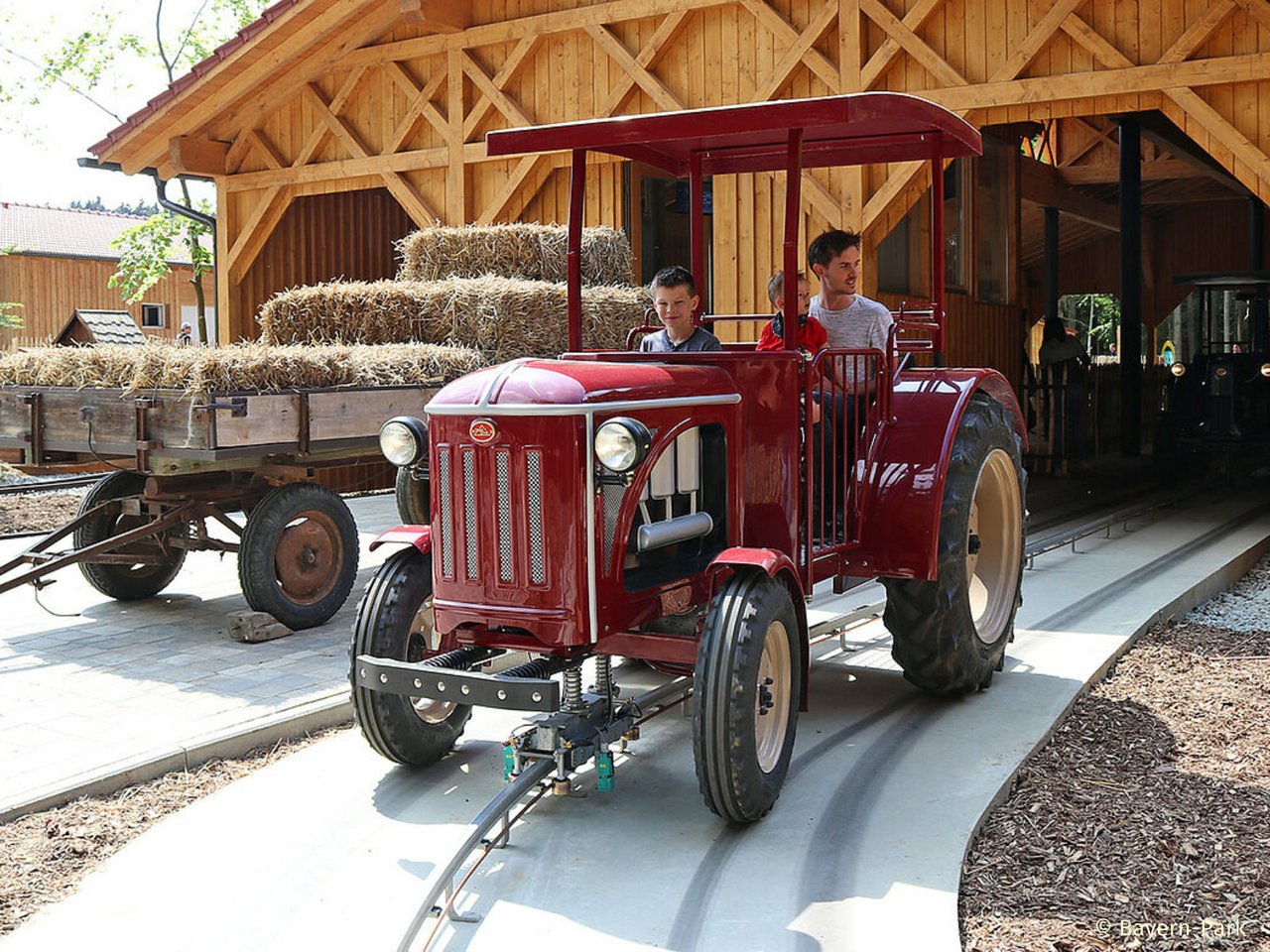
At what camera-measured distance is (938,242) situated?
17.1ft

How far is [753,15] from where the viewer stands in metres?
10.6

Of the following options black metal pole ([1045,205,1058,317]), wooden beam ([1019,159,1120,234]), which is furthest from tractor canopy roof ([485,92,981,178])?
black metal pole ([1045,205,1058,317])

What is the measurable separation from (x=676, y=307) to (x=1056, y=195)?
16274 millimetres

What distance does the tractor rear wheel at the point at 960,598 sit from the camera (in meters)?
4.75

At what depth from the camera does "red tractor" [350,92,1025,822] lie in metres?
3.59

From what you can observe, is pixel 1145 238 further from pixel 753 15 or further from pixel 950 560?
pixel 950 560

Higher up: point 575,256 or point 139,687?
point 575,256

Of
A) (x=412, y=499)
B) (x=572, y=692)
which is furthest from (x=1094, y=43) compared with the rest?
(x=572, y=692)

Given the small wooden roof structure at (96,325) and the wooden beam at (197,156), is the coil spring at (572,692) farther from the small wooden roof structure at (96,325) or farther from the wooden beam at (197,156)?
the wooden beam at (197,156)

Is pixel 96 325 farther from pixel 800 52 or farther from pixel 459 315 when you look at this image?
pixel 800 52

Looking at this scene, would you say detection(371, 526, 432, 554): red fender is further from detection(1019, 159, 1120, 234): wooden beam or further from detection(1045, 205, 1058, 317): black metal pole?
detection(1045, 205, 1058, 317): black metal pole

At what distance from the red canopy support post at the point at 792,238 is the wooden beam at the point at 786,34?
6302 mm

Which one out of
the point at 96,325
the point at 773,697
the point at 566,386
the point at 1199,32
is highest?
the point at 1199,32

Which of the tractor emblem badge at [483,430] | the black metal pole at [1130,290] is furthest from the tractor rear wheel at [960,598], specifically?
the black metal pole at [1130,290]
